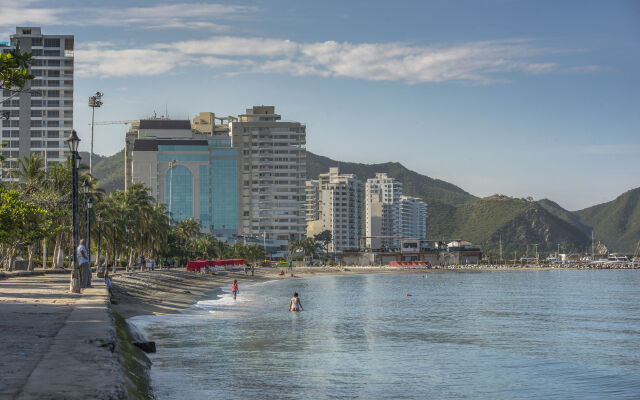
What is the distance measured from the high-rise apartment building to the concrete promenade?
14423 centimetres

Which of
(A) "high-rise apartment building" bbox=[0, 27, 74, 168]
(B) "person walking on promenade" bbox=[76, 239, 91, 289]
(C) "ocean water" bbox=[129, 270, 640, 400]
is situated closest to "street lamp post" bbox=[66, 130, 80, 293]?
(B) "person walking on promenade" bbox=[76, 239, 91, 289]

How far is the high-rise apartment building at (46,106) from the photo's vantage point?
155 m

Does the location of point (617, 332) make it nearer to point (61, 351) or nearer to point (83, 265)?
point (83, 265)

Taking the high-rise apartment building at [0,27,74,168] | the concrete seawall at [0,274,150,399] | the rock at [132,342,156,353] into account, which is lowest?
the rock at [132,342,156,353]

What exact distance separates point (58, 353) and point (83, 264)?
18.3m

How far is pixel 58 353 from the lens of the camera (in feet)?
41.4

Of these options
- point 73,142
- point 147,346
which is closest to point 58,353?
point 147,346

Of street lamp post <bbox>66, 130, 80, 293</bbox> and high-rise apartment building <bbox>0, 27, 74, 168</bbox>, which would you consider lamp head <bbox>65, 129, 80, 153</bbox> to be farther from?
high-rise apartment building <bbox>0, 27, 74, 168</bbox>

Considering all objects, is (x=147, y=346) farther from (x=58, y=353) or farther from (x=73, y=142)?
(x=58, y=353)

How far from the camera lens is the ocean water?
768 inches

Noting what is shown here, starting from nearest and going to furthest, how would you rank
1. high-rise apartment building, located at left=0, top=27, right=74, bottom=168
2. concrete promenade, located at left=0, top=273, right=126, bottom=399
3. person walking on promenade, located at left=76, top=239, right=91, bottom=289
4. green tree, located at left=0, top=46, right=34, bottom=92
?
concrete promenade, located at left=0, top=273, right=126, bottom=399 → green tree, located at left=0, top=46, right=34, bottom=92 → person walking on promenade, located at left=76, top=239, right=91, bottom=289 → high-rise apartment building, located at left=0, top=27, right=74, bottom=168

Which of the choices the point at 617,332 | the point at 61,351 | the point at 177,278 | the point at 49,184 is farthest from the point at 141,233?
the point at 61,351

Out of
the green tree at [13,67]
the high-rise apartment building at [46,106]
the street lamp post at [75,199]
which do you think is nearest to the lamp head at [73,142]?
the street lamp post at [75,199]

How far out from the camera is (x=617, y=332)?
123ft
